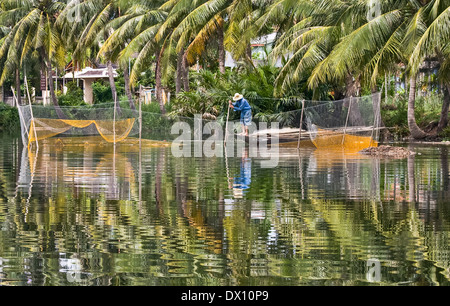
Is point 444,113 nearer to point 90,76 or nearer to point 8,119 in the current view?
point 8,119

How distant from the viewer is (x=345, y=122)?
86.2 ft

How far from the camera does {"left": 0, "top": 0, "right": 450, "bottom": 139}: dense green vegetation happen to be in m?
26.0

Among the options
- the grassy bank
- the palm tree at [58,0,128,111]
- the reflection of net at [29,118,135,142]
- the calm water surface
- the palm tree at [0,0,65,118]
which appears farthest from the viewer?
the grassy bank

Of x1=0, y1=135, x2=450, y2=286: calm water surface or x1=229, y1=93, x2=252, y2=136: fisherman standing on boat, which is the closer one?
x1=0, y1=135, x2=450, y2=286: calm water surface

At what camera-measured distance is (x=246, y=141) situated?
3059cm

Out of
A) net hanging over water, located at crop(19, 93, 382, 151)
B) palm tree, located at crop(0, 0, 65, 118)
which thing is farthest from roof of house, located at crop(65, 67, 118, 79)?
net hanging over water, located at crop(19, 93, 382, 151)

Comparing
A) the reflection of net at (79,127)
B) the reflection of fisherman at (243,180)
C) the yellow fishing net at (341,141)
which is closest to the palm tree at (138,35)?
the reflection of net at (79,127)

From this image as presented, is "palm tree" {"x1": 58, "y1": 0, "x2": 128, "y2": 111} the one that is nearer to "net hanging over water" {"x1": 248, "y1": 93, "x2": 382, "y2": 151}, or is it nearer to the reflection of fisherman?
"net hanging over water" {"x1": 248, "y1": 93, "x2": 382, "y2": 151}

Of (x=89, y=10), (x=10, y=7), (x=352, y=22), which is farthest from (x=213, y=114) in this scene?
(x=10, y=7)

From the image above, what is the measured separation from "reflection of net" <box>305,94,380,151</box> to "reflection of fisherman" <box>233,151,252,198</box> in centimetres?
681

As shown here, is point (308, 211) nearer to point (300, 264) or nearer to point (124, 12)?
point (300, 264)

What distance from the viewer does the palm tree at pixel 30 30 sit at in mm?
46688

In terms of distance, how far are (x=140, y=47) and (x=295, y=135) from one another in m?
13.4

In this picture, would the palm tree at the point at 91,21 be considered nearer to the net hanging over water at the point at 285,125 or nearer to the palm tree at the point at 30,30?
the palm tree at the point at 30,30
